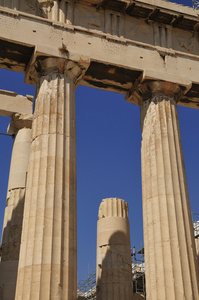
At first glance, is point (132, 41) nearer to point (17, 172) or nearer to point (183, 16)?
point (183, 16)

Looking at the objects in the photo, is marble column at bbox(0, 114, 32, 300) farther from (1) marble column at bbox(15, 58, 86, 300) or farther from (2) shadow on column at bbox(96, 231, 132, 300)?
(1) marble column at bbox(15, 58, 86, 300)

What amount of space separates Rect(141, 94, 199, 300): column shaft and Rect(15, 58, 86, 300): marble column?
13.2 ft

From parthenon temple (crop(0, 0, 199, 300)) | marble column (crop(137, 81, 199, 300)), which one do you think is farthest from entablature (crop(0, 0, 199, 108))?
marble column (crop(137, 81, 199, 300))

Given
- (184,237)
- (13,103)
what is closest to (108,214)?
(13,103)

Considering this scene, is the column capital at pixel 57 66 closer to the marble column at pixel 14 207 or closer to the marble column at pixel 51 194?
the marble column at pixel 51 194

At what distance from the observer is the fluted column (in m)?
29.8

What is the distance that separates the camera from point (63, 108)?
65.9 feet

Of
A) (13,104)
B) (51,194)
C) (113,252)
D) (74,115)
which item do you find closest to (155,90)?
(74,115)

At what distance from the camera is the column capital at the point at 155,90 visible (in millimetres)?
22875

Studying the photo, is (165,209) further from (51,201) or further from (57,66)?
(57,66)

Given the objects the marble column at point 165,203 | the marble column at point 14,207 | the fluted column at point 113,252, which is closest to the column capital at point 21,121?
the marble column at point 14,207

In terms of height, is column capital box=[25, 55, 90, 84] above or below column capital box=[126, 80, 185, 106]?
below

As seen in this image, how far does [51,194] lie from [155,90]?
877 cm

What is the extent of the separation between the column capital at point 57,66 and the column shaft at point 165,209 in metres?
4.11
